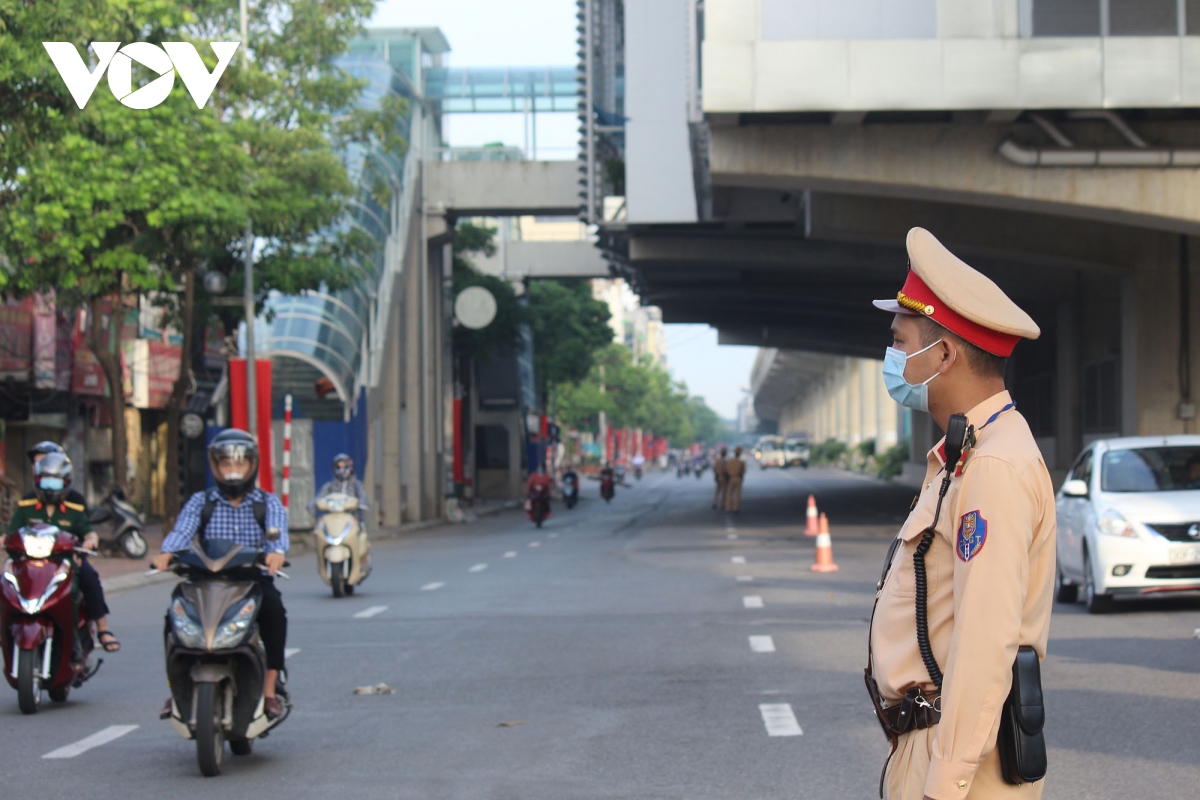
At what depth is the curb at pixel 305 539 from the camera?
20.2 m

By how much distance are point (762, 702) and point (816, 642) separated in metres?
3.01

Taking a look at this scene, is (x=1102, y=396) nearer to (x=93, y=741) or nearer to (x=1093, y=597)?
(x=1093, y=597)

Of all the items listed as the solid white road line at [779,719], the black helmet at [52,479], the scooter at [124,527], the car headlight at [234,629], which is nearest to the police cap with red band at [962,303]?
the car headlight at [234,629]

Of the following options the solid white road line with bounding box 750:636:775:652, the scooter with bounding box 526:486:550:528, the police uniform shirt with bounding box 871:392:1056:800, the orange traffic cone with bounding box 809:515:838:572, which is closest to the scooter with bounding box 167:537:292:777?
the solid white road line with bounding box 750:636:775:652

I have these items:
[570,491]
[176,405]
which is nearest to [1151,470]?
[176,405]

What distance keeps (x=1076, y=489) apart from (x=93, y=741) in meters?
9.21

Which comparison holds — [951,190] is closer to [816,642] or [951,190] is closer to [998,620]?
[816,642]

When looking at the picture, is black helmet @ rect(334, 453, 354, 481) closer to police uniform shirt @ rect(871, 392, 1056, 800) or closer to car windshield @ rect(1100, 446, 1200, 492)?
car windshield @ rect(1100, 446, 1200, 492)

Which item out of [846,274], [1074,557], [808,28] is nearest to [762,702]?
[1074,557]

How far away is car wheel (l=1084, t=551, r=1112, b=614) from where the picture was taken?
48.1ft

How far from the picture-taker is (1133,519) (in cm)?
1428

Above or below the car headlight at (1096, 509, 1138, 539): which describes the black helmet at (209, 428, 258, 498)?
above

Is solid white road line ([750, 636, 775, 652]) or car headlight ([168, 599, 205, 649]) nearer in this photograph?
car headlight ([168, 599, 205, 649])

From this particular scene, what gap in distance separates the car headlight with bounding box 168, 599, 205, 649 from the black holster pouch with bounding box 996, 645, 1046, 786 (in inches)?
217
